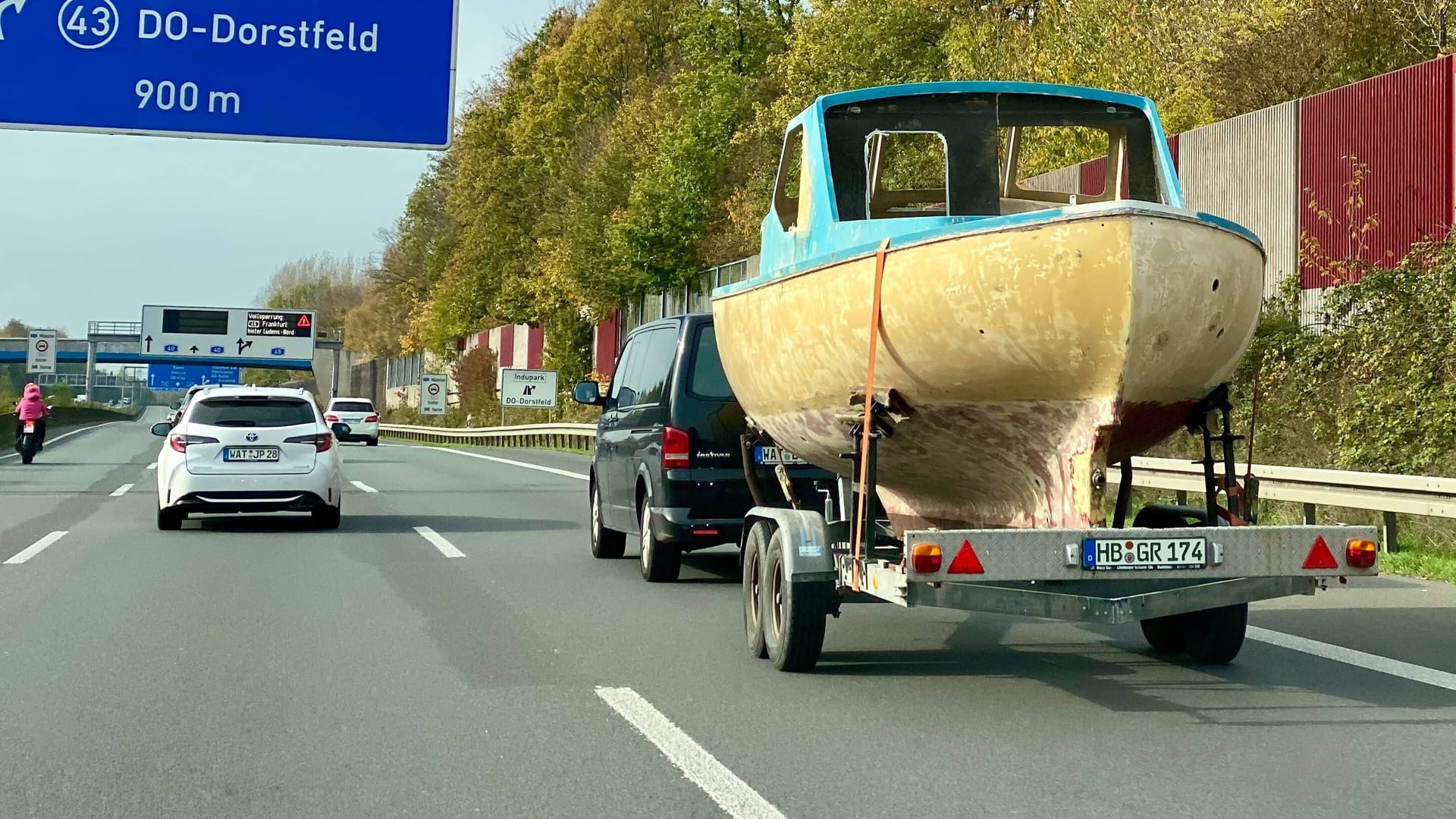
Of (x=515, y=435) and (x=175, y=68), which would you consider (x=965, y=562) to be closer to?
(x=175, y=68)

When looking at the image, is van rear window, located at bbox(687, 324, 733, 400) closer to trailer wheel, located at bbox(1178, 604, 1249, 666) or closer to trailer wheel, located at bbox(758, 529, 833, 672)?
trailer wheel, located at bbox(758, 529, 833, 672)

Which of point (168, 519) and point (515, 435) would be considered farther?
point (515, 435)

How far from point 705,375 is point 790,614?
166 inches

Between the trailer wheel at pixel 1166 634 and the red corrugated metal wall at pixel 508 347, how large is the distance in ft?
218

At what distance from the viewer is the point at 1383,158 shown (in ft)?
69.5

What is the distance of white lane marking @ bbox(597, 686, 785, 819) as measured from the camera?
5422 millimetres

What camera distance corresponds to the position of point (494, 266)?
2805 inches

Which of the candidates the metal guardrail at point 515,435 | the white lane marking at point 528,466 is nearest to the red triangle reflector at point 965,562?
the white lane marking at point 528,466

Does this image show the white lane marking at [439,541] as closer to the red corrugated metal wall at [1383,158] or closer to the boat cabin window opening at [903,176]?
the boat cabin window opening at [903,176]

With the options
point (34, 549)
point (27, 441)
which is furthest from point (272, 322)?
point (34, 549)

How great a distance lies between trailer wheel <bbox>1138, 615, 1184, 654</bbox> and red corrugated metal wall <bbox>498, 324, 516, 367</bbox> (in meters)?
66.6

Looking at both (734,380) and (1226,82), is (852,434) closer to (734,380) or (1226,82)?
(734,380)

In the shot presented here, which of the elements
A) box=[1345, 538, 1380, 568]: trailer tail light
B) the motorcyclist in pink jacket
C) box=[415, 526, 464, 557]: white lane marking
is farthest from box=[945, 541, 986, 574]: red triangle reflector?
the motorcyclist in pink jacket

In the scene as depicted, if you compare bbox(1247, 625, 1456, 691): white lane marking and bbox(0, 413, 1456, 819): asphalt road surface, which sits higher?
bbox(1247, 625, 1456, 691): white lane marking
